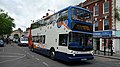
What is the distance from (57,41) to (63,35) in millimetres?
Result: 1238

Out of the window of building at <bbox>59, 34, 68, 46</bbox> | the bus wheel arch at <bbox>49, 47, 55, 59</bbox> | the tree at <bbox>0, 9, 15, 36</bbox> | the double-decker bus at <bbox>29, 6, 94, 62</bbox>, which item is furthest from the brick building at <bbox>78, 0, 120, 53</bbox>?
the tree at <bbox>0, 9, 15, 36</bbox>

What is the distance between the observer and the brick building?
1033 inches

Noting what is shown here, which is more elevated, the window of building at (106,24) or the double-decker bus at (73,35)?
the window of building at (106,24)

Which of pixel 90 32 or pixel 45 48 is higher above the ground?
pixel 90 32

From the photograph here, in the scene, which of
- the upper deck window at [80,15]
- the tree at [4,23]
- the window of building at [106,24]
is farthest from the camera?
the tree at [4,23]

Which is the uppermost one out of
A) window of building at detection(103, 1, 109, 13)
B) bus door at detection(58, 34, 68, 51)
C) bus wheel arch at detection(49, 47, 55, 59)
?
window of building at detection(103, 1, 109, 13)

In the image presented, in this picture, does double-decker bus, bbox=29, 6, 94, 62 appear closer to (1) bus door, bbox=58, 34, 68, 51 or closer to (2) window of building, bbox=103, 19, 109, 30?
(1) bus door, bbox=58, 34, 68, 51

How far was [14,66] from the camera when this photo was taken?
11516 millimetres

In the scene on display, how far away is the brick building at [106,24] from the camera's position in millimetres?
26250

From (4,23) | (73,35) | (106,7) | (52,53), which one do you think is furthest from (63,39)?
(4,23)

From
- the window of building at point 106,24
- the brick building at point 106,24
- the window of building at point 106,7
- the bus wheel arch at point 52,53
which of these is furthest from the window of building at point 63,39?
the window of building at point 106,7

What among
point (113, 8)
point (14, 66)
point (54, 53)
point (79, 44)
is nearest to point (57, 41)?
point (54, 53)

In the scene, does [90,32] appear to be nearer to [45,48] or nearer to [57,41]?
[57,41]

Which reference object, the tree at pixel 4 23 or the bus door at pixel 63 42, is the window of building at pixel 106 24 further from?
the tree at pixel 4 23
